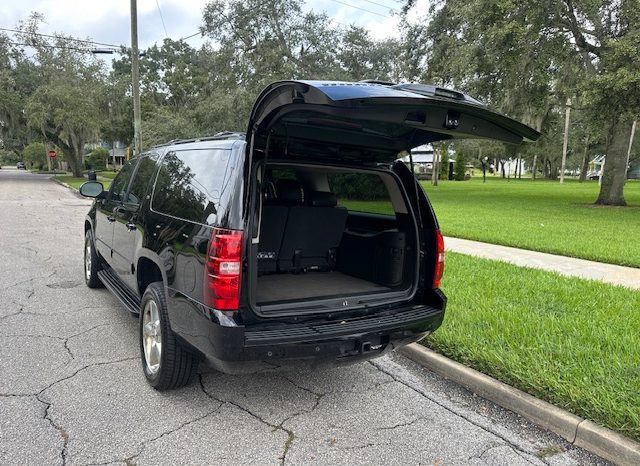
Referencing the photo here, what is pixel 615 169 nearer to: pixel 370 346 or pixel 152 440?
pixel 370 346

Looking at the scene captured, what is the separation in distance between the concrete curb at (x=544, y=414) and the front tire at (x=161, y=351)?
1.96 m

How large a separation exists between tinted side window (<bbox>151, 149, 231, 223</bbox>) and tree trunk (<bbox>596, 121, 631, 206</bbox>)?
19038 mm

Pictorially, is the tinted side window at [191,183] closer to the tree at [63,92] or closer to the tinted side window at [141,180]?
the tinted side window at [141,180]

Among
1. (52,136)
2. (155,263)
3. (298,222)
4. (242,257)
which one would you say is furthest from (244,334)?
(52,136)

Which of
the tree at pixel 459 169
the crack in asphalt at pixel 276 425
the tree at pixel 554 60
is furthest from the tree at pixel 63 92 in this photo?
the tree at pixel 459 169

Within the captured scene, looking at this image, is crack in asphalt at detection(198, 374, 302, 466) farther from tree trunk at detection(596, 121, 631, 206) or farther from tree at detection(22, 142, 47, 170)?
tree at detection(22, 142, 47, 170)

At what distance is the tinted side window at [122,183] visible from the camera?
4809 millimetres

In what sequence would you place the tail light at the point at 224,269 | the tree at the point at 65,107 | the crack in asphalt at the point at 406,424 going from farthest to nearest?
the tree at the point at 65,107 → the crack in asphalt at the point at 406,424 → the tail light at the point at 224,269

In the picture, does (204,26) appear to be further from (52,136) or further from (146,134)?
(52,136)

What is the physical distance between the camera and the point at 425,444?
2828 millimetres

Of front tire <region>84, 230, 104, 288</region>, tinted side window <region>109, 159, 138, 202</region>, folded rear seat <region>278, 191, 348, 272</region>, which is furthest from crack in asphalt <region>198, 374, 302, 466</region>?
front tire <region>84, 230, 104, 288</region>

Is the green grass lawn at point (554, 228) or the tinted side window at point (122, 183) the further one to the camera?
the green grass lawn at point (554, 228)

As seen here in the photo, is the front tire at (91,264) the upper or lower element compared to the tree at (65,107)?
lower

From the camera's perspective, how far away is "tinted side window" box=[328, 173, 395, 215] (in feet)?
12.6
